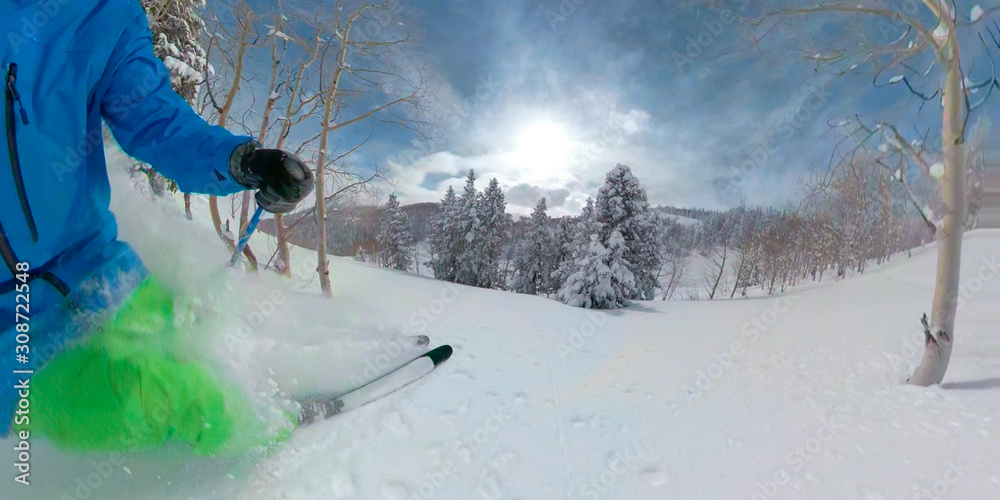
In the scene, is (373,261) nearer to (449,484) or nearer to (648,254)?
(648,254)

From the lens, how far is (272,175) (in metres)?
1.32

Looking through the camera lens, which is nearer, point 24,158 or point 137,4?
point 24,158

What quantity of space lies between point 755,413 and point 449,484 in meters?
2.61

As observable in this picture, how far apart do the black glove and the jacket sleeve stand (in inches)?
1.5

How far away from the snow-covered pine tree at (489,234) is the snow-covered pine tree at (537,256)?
324cm

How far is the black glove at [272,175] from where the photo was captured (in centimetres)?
129

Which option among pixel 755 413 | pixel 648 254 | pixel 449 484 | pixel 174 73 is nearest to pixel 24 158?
pixel 449 484

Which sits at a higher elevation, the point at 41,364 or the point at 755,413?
the point at 41,364

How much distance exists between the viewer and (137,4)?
1342mm

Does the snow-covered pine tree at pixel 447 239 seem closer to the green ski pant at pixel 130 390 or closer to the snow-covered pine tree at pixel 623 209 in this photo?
the snow-covered pine tree at pixel 623 209

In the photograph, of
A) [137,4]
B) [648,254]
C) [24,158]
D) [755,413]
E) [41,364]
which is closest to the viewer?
[24,158]

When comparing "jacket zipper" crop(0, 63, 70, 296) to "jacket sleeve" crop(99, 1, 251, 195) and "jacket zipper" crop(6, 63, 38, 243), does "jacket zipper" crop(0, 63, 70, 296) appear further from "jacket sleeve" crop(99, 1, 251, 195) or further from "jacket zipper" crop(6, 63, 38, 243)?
"jacket sleeve" crop(99, 1, 251, 195)

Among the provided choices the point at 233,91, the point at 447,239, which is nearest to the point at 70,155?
the point at 233,91

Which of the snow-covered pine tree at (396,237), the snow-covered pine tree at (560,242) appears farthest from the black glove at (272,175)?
the snow-covered pine tree at (396,237)
